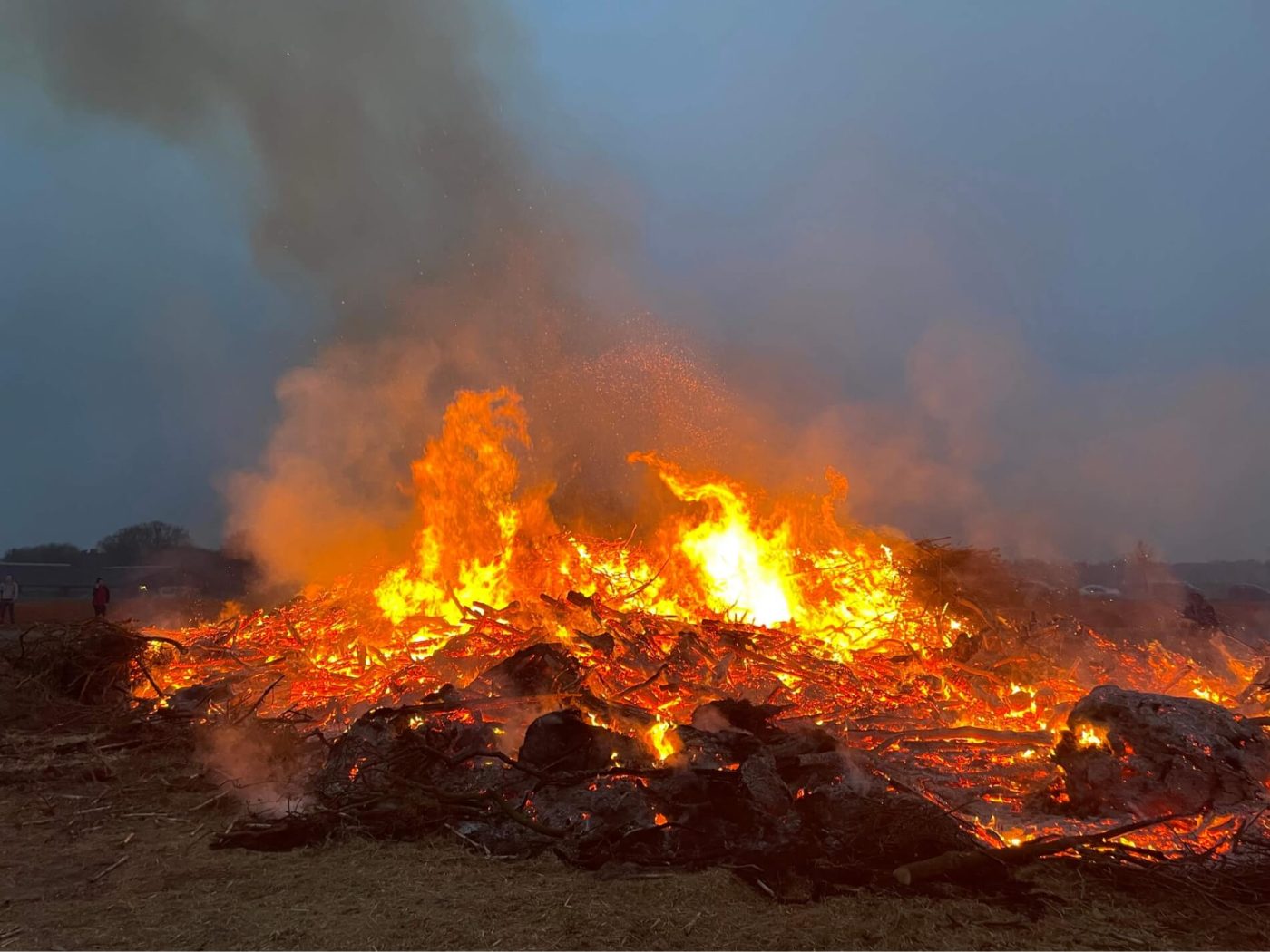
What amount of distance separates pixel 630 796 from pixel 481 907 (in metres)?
1.89

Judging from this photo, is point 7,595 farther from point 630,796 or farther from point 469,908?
point 469,908

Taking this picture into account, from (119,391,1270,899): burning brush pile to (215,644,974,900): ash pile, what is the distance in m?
0.03

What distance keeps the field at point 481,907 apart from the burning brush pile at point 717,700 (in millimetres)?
319

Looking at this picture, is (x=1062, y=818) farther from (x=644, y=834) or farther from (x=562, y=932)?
(x=562, y=932)

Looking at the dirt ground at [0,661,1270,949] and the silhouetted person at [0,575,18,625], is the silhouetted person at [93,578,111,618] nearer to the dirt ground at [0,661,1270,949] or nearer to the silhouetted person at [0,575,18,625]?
the silhouetted person at [0,575,18,625]

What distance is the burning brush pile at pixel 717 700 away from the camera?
6.00m

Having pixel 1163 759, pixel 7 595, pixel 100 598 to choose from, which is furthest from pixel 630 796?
pixel 7 595

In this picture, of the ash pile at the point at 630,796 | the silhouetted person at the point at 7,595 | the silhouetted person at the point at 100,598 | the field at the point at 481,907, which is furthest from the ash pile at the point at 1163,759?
the silhouetted person at the point at 7,595

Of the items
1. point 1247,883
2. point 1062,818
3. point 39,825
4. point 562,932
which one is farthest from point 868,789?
point 39,825

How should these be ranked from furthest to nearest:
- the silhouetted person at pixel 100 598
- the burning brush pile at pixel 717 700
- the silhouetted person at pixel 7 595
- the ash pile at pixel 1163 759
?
1. the silhouetted person at pixel 7 595
2. the silhouetted person at pixel 100 598
3. the ash pile at pixel 1163 759
4. the burning brush pile at pixel 717 700

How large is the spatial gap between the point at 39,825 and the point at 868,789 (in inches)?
306

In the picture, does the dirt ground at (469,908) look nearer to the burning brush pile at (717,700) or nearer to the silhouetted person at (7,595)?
the burning brush pile at (717,700)

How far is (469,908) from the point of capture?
4.79 m

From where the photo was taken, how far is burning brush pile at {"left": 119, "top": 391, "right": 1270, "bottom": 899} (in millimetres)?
6000
